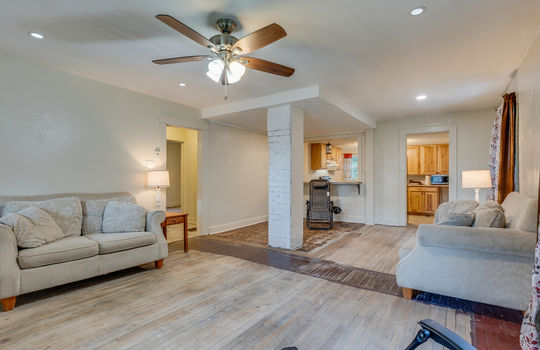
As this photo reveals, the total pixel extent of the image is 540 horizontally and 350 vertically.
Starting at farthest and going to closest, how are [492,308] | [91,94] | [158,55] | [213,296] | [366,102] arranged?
[366,102]
[91,94]
[158,55]
[213,296]
[492,308]

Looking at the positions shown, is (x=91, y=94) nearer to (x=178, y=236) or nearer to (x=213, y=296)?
(x=178, y=236)

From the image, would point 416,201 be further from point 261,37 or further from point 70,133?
point 70,133

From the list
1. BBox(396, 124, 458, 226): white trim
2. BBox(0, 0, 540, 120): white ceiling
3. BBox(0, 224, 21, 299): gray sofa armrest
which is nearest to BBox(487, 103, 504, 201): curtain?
BBox(0, 0, 540, 120): white ceiling

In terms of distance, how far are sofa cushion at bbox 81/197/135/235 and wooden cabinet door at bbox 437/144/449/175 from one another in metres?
8.81

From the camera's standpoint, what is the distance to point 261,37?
1979 millimetres

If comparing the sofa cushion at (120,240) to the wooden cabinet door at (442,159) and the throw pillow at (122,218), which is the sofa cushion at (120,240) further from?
the wooden cabinet door at (442,159)

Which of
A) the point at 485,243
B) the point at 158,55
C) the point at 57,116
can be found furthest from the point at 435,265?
the point at 57,116

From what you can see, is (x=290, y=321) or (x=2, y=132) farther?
(x=2, y=132)

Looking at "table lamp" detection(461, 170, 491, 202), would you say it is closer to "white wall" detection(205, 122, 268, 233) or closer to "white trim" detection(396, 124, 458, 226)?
"white trim" detection(396, 124, 458, 226)

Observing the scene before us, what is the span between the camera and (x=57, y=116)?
3367 mm

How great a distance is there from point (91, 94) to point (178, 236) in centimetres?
287

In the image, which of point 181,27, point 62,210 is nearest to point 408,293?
point 181,27

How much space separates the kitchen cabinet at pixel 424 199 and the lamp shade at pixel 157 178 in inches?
290

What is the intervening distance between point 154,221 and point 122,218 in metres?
0.38
